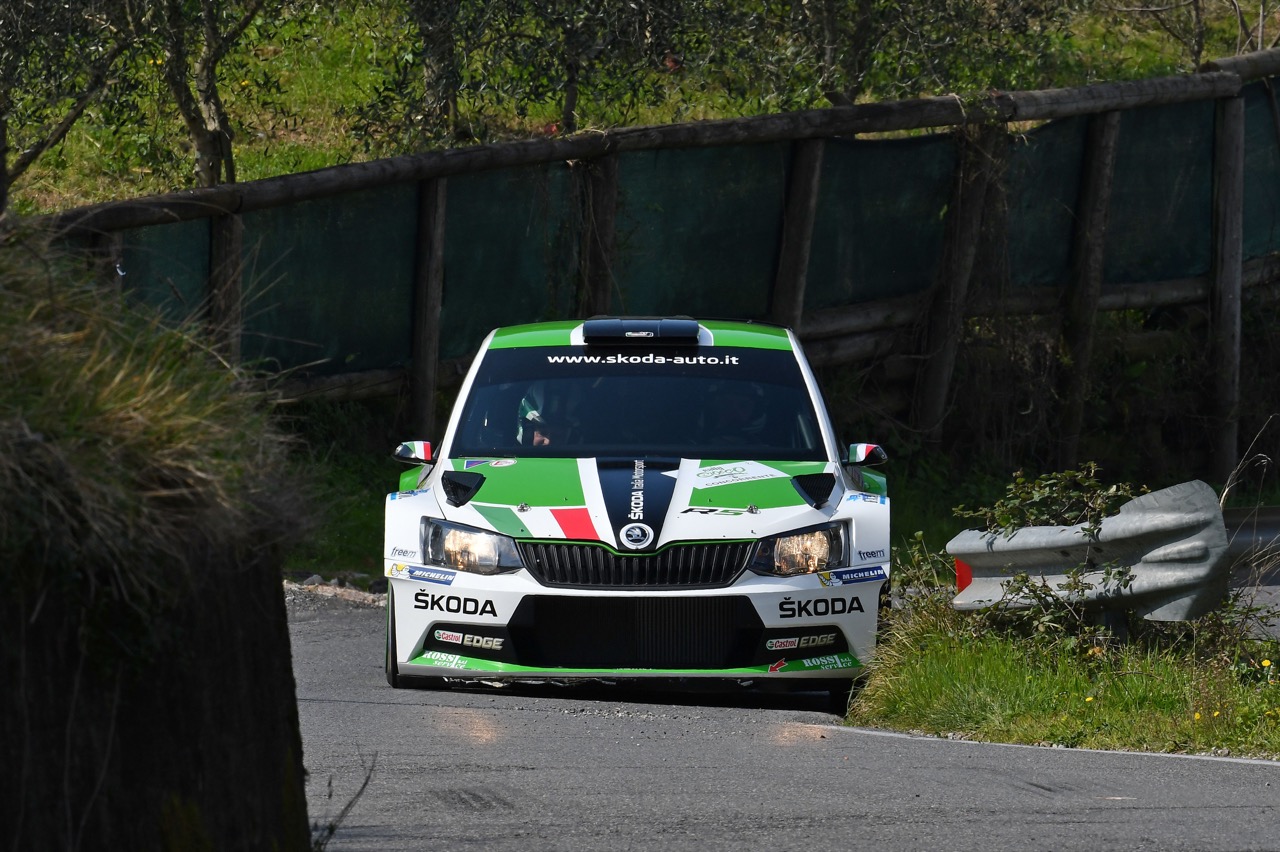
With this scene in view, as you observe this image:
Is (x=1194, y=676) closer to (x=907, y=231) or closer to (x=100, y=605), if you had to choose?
(x=100, y=605)

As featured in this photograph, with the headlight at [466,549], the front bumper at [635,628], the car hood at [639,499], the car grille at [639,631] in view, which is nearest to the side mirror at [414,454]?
A: the car hood at [639,499]

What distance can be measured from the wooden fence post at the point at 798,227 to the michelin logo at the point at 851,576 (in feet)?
21.3

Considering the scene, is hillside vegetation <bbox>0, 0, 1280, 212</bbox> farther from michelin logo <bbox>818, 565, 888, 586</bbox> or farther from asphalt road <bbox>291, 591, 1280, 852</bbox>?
michelin logo <bbox>818, 565, 888, 586</bbox>

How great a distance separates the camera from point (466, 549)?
24.7ft

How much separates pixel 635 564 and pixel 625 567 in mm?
42

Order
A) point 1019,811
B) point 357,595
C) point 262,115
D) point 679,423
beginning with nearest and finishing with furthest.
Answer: point 1019,811
point 679,423
point 357,595
point 262,115

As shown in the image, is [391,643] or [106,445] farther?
[391,643]

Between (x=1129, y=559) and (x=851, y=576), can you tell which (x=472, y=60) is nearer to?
(x=851, y=576)

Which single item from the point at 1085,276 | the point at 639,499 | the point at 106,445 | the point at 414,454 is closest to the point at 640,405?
the point at 414,454

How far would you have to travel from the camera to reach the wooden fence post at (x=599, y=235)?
13.3 metres

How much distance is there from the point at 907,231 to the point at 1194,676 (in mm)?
7737

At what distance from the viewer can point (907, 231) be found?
14836mm

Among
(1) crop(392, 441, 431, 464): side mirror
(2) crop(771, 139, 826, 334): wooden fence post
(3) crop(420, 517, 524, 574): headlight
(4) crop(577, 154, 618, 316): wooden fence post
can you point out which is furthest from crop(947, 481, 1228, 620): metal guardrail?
(2) crop(771, 139, 826, 334): wooden fence post

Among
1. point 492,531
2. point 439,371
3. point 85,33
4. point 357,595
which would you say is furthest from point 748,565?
point 85,33
